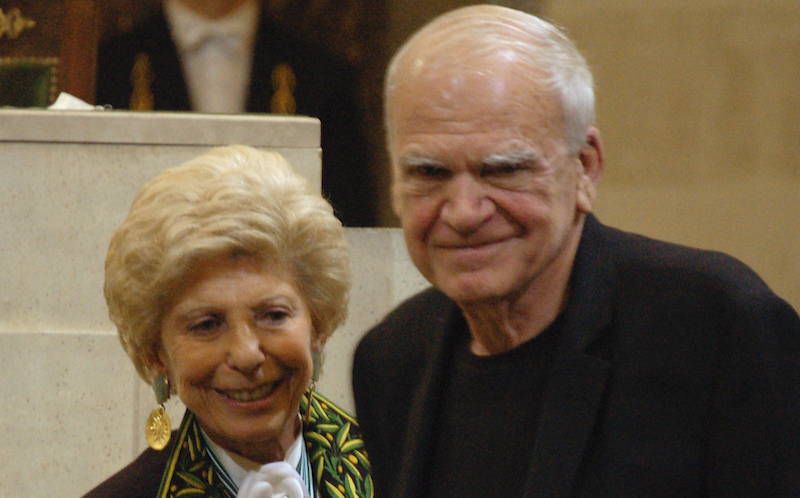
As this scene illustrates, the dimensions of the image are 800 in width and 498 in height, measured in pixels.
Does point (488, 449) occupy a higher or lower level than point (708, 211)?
lower

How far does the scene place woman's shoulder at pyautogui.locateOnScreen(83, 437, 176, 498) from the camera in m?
2.13

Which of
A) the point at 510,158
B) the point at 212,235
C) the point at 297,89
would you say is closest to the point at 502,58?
the point at 510,158

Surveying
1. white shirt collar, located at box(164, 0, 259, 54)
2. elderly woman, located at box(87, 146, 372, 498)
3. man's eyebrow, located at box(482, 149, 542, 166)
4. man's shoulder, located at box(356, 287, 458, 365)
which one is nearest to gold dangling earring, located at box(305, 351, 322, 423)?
elderly woman, located at box(87, 146, 372, 498)

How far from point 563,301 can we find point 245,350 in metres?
0.79

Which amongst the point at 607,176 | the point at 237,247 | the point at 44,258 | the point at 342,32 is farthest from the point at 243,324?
the point at 342,32

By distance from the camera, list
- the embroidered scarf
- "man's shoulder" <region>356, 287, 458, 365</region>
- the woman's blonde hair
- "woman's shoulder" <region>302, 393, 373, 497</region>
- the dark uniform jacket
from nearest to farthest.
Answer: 1. "man's shoulder" <region>356, 287, 458, 365</region>
2. the woman's blonde hair
3. the embroidered scarf
4. "woman's shoulder" <region>302, 393, 373, 497</region>
5. the dark uniform jacket

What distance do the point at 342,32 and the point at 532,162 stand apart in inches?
133

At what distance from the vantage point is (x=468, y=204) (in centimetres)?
137

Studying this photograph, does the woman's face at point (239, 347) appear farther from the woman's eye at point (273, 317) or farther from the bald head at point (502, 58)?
the bald head at point (502, 58)

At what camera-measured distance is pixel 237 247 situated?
2.01 m

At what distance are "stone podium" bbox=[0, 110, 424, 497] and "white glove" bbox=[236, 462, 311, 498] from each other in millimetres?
923

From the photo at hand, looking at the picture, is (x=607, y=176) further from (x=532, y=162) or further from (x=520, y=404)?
(x=520, y=404)

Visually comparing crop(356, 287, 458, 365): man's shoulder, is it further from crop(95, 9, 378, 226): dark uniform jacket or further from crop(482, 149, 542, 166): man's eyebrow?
crop(95, 9, 378, 226): dark uniform jacket

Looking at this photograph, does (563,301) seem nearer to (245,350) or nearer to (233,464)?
(245,350)
